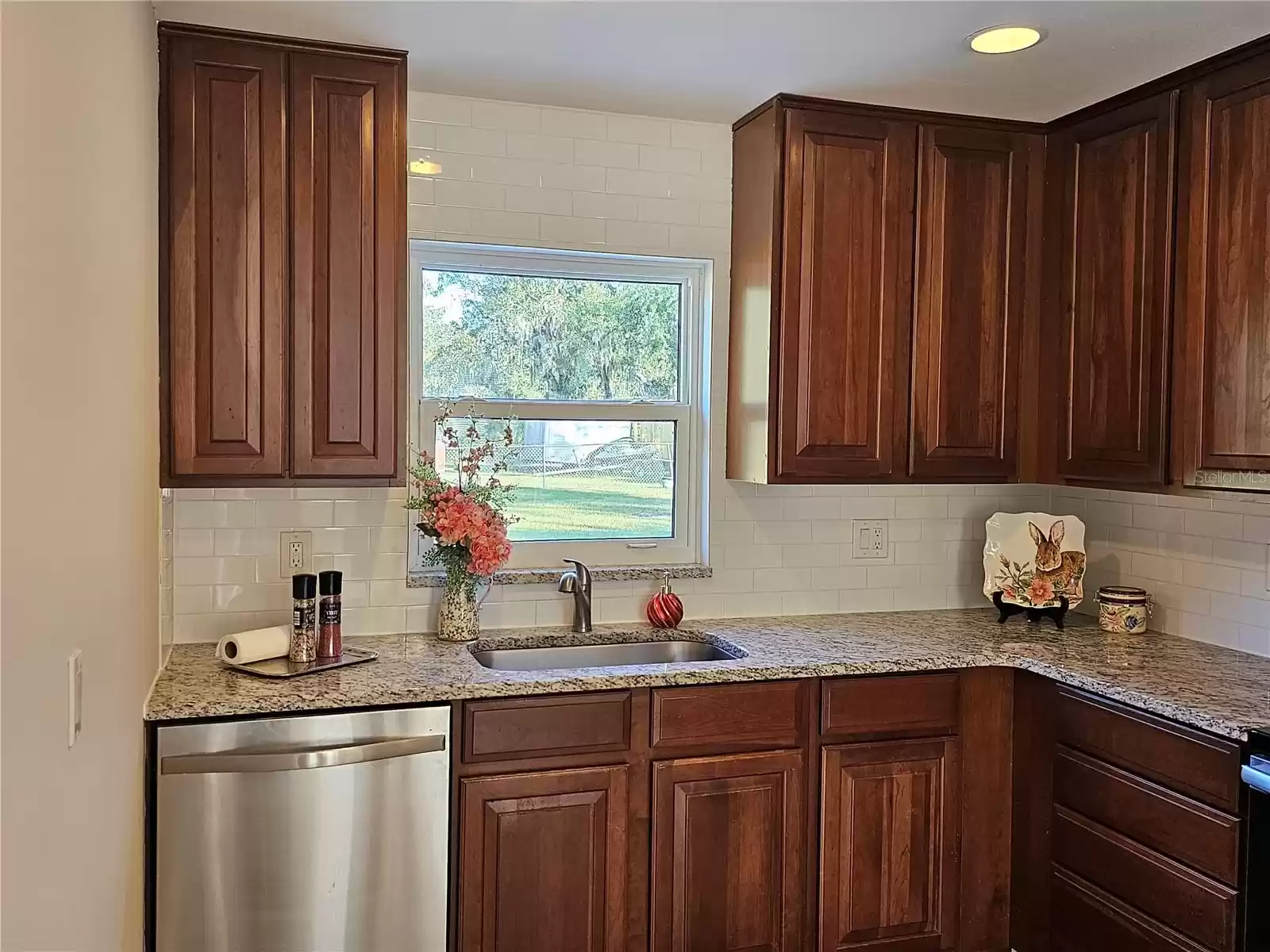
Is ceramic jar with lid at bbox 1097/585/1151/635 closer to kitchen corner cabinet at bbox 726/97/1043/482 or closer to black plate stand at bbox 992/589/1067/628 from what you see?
black plate stand at bbox 992/589/1067/628

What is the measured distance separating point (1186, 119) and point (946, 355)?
82 cm

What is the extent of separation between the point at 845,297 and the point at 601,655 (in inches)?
47.2

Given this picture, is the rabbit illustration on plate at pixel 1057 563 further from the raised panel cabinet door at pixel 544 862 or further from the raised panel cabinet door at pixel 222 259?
the raised panel cabinet door at pixel 222 259

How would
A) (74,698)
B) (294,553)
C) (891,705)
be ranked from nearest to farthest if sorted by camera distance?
1. (74,698)
2. (891,705)
3. (294,553)

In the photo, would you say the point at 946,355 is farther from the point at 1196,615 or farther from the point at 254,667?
the point at 254,667

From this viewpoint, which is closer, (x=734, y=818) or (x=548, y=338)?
(x=734, y=818)

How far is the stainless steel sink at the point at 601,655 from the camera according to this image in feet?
9.29

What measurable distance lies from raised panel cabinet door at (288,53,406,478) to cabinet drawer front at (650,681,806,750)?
0.89 m

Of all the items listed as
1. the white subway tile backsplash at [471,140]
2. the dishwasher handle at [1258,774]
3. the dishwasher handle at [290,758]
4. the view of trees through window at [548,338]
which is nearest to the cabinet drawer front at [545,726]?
the dishwasher handle at [290,758]

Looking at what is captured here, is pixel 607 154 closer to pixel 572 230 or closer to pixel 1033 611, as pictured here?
pixel 572 230

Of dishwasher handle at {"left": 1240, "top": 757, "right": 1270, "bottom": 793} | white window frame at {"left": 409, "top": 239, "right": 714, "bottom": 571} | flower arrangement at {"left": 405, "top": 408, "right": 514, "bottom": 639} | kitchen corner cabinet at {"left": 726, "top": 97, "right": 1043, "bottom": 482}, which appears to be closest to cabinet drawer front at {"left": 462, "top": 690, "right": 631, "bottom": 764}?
flower arrangement at {"left": 405, "top": 408, "right": 514, "bottom": 639}

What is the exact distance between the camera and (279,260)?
8.11ft

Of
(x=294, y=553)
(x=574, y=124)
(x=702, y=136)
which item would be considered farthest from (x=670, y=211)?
(x=294, y=553)

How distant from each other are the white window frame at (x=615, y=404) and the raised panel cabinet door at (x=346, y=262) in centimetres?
35
